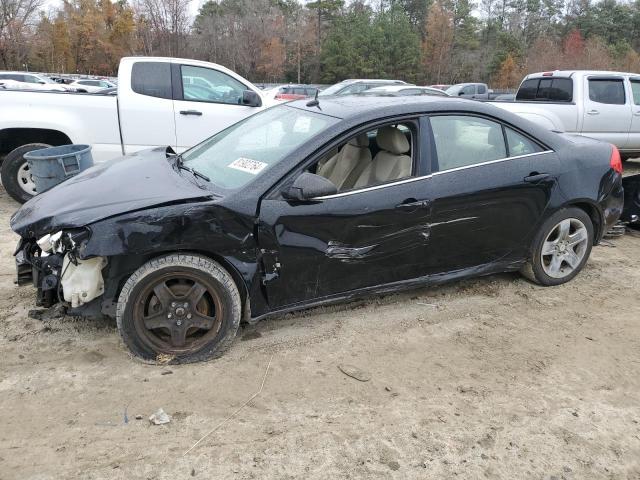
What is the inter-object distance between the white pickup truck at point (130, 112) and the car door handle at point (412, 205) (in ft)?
13.3

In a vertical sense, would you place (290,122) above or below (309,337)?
above

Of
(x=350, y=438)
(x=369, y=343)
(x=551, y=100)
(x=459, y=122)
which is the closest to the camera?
(x=350, y=438)

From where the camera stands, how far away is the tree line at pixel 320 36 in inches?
2042

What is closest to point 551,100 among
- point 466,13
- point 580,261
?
point 580,261

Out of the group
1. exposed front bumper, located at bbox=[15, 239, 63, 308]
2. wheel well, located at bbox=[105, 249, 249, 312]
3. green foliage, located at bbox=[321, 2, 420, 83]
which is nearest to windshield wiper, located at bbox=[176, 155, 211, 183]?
wheel well, located at bbox=[105, 249, 249, 312]

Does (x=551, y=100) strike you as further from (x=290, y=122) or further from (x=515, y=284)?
(x=290, y=122)

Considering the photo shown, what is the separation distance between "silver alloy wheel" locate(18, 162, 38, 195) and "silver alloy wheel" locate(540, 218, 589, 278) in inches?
231

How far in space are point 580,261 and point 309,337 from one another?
2.54m

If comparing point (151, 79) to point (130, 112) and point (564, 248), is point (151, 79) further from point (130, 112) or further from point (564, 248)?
point (564, 248)

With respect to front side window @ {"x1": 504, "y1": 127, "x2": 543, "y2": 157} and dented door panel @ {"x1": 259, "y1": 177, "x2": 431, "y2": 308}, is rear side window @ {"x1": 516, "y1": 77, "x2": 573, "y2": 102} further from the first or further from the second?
dented door panel @ {"x1": 259, "y1": 177, "x2": 431, "y2": 308}

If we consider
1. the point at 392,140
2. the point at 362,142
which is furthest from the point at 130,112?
the point at 392,140

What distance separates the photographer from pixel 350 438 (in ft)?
8.96

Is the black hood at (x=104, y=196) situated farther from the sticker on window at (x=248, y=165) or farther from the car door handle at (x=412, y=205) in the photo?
the car door handle at (x=412, y=205)

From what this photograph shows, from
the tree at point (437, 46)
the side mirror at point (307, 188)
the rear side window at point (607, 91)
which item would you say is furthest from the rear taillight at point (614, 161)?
the tree at point (437, 46)
